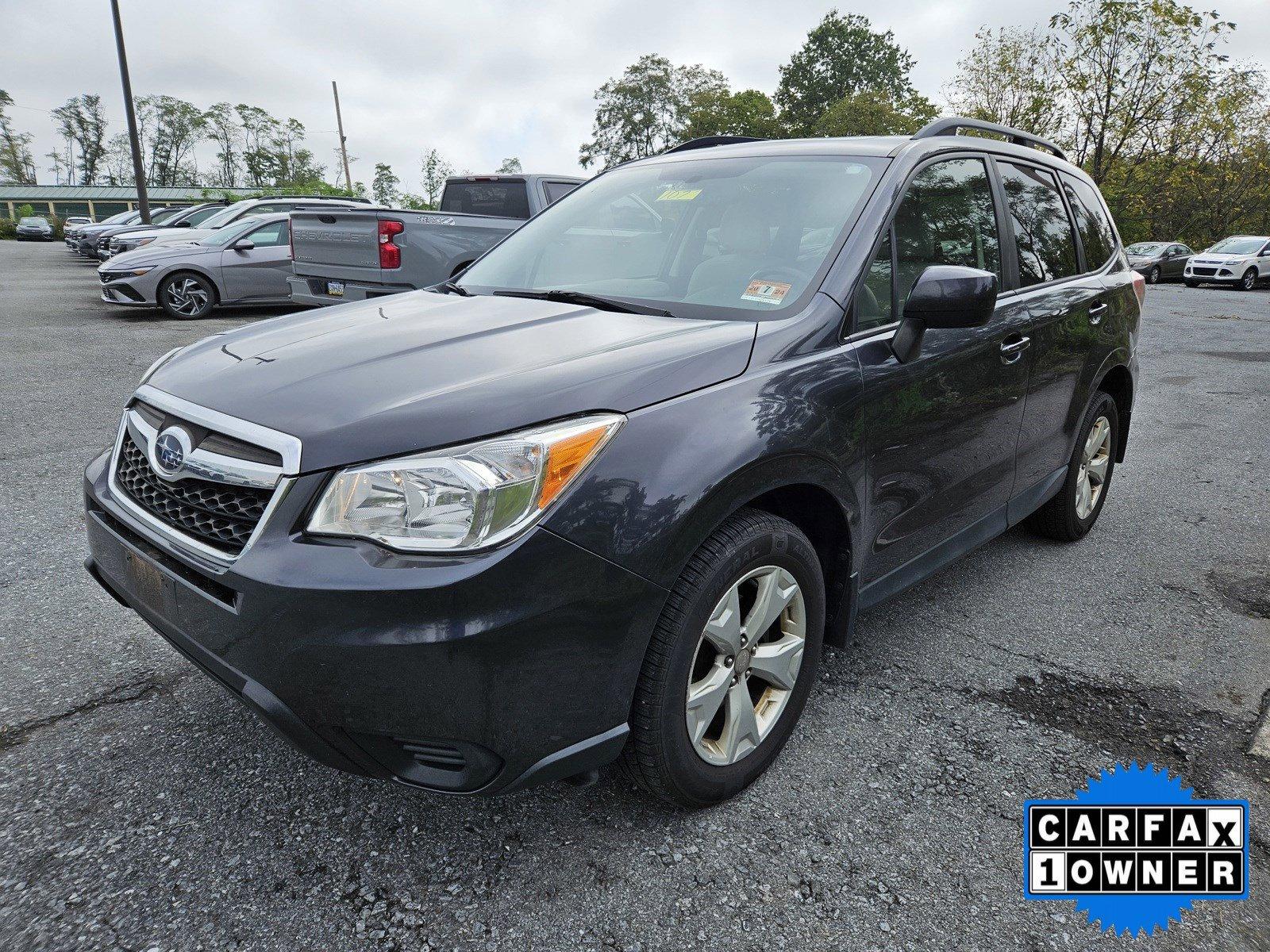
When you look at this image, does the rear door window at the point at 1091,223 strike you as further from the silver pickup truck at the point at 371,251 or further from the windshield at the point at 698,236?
the silver pickup truck at the point at 371,251

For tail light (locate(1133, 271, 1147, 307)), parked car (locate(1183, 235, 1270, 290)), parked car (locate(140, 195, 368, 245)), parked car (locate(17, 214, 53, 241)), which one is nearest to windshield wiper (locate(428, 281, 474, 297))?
tail light (locate(1133, 271, 1147, 307))

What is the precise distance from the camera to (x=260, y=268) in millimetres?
12234

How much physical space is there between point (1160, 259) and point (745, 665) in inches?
1292

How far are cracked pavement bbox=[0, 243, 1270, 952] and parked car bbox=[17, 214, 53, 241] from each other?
51.4 metres

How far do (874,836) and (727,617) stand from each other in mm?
696

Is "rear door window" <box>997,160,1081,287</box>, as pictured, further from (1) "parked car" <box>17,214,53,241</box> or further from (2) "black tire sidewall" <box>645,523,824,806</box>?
(1) "parked car" <box>17,214,53,241</box>

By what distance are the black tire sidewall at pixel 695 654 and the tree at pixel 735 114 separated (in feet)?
211

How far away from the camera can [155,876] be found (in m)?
2.04

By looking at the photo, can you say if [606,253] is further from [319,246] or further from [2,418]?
[319,246]

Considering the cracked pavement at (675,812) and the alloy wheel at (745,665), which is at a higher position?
the alloy wheel at (745,665)

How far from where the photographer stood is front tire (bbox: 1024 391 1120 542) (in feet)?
13.4

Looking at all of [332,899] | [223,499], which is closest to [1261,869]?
[332,899]

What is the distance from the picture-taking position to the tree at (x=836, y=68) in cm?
7094

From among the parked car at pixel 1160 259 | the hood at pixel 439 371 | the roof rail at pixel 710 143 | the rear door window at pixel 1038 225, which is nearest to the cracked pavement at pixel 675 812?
the hood at pixel 439 371
